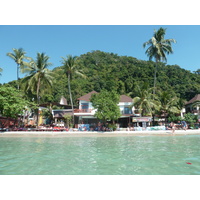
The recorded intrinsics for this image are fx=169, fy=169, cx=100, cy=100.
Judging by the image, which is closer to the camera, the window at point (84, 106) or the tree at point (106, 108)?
the tree at point (106, 108)

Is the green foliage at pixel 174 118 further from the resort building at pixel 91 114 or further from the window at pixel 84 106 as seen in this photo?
the window at pixel 84 106

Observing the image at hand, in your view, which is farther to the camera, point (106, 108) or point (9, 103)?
point (106, 108)

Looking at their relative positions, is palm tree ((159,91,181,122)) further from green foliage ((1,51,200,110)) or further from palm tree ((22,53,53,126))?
palm tree ((22,53,53,126))

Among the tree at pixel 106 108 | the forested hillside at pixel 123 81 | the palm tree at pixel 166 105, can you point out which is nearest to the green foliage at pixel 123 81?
the forested hillside at pixel 123 81

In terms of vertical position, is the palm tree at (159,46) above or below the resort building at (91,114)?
above

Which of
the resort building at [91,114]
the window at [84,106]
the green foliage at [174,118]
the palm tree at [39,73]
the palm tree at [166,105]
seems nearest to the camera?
the palm tree at [39,73]

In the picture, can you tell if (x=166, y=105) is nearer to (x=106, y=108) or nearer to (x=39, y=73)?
(x=106, y=108)

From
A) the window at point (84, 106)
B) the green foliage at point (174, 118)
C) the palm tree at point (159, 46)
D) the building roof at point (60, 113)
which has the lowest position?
the green foliage at point (174, 118)

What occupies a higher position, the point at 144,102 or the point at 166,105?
the point at 144,102

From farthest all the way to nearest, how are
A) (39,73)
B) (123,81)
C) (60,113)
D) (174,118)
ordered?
1. (123,81)
2. (60,113)
3. (174,118)
4. (39,73)

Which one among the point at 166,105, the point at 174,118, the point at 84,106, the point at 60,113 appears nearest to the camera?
the point at 174,118

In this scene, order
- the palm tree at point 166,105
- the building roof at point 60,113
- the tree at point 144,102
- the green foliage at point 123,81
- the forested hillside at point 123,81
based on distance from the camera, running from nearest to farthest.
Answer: the tree at point 144,102, the palm tree at point 166,105, the building roof at point 60,113, the green foliage at point 123,81, the forested hillside at point 123,81

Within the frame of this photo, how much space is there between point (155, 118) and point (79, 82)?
24910 millimetres

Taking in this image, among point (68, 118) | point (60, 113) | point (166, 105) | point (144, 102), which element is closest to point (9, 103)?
point (60, 113)
